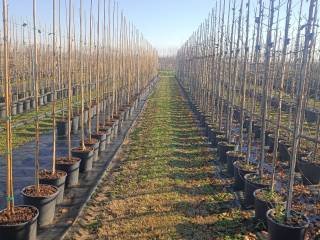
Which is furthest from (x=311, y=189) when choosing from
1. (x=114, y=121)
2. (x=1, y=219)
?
(x=114, y=121)

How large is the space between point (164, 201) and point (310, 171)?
2984 millimetres

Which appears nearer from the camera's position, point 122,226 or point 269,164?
point 122,226

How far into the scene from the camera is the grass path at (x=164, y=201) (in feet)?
14.9

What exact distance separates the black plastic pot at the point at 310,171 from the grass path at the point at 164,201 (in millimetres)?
1441

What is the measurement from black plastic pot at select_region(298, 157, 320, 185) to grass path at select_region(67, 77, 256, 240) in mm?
1441

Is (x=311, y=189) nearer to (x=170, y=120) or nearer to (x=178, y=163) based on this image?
(x=178, y=163)

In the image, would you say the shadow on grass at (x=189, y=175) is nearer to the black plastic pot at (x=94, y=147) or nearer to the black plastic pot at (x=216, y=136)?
the black plastic pot at (x=94, y=147)

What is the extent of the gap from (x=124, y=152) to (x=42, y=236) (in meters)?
4.66

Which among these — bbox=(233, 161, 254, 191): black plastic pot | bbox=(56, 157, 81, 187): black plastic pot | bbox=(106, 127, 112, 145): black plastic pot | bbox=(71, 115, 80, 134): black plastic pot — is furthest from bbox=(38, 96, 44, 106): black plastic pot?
bbox=(233, 161, 254, 191): black plastic pot

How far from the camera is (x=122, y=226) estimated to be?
4.62 metres

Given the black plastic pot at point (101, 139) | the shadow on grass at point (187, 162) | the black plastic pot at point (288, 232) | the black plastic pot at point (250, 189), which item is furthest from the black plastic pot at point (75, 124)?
the black plastic pot at point (288, 232)

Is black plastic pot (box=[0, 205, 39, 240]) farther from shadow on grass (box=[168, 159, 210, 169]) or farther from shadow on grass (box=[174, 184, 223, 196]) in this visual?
shadow on grass (box=[168, 159, 210, 169])

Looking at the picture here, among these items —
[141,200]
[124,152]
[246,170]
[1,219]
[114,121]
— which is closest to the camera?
[1,219]

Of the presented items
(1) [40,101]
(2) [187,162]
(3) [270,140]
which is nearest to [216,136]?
(3) [270,140]
